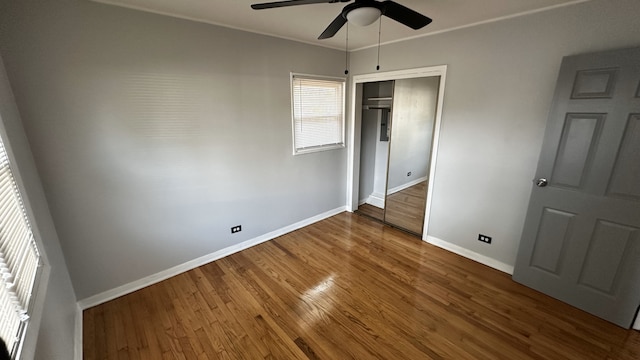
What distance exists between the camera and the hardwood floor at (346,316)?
185 cm

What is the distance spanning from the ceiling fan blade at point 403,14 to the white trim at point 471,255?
2.46 m

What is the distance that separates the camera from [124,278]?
→ 2373mm

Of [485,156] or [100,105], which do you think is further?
[485,156]

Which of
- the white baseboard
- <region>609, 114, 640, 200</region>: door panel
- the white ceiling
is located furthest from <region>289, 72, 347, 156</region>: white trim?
<region>609, 114, 640, 200</region>: door panel

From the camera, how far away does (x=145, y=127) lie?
2225 mm

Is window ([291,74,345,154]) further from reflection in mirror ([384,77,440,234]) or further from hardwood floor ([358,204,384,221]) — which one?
hardwood floor ([358,204,384,221])

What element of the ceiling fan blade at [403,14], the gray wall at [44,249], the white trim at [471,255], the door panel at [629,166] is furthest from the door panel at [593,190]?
the gray wall at [44,249]

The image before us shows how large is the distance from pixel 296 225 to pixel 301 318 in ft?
5.32

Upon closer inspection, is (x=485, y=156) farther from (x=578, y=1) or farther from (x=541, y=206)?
(x=578, y=1)

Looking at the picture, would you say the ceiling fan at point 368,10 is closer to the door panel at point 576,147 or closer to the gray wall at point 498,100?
the gray wall at point 498,100

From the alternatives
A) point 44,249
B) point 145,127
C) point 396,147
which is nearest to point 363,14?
point 145,127

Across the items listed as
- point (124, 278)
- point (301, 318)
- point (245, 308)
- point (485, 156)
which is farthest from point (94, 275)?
point (485, 156)

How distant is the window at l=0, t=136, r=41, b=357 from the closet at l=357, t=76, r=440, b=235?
3.57m

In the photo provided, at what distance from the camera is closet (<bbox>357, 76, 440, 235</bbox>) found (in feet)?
12.6
